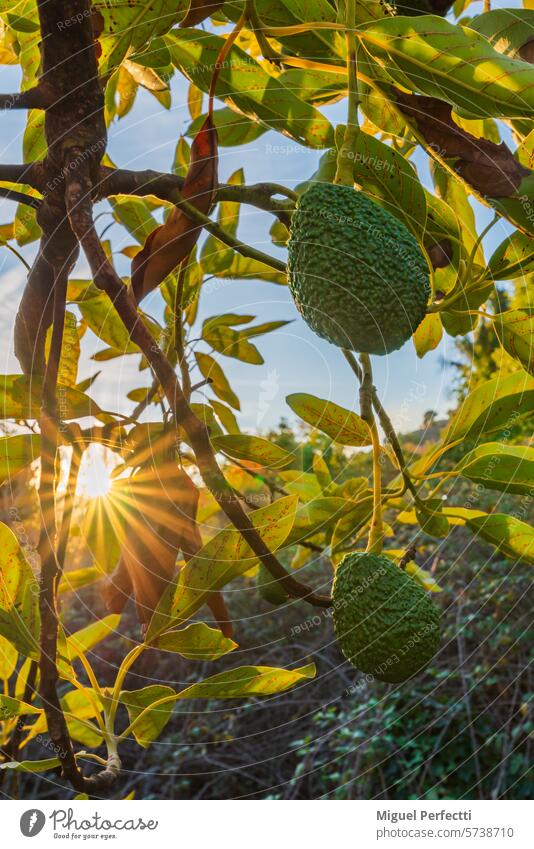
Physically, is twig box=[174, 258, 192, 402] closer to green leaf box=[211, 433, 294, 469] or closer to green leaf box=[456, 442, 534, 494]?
green leaf box=[211, 433, 294, 469]

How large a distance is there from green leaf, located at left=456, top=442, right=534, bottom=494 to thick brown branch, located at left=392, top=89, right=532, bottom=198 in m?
0.25

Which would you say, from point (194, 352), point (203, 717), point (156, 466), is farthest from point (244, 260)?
point (203, 717)

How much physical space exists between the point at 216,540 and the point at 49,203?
276mm

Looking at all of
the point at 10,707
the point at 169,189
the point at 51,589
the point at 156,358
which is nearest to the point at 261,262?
the point at 169,189

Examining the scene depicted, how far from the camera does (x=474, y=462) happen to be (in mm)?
685

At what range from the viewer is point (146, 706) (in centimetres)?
63

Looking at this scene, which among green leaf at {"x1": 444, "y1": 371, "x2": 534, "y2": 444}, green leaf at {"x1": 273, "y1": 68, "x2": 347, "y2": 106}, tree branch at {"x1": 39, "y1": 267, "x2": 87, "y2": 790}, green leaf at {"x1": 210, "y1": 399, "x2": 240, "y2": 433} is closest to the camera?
tree branch at {"x1": 39, "y1": 267, "x2": 87, "y2": 790}

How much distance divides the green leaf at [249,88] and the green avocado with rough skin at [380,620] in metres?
0.35

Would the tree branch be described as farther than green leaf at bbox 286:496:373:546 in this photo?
No

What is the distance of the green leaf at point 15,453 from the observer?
633 millimetres

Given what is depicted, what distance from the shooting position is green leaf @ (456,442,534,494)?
0.67 metres

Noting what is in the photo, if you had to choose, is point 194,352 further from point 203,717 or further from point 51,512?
point 203,717

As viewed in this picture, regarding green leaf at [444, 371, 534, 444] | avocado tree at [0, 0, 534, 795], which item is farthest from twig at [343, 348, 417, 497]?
green leaf at [444, 371, 534, 444]

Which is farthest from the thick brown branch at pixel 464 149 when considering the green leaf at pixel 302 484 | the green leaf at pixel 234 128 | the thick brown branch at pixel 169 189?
the green leaf at pixel 302 484
